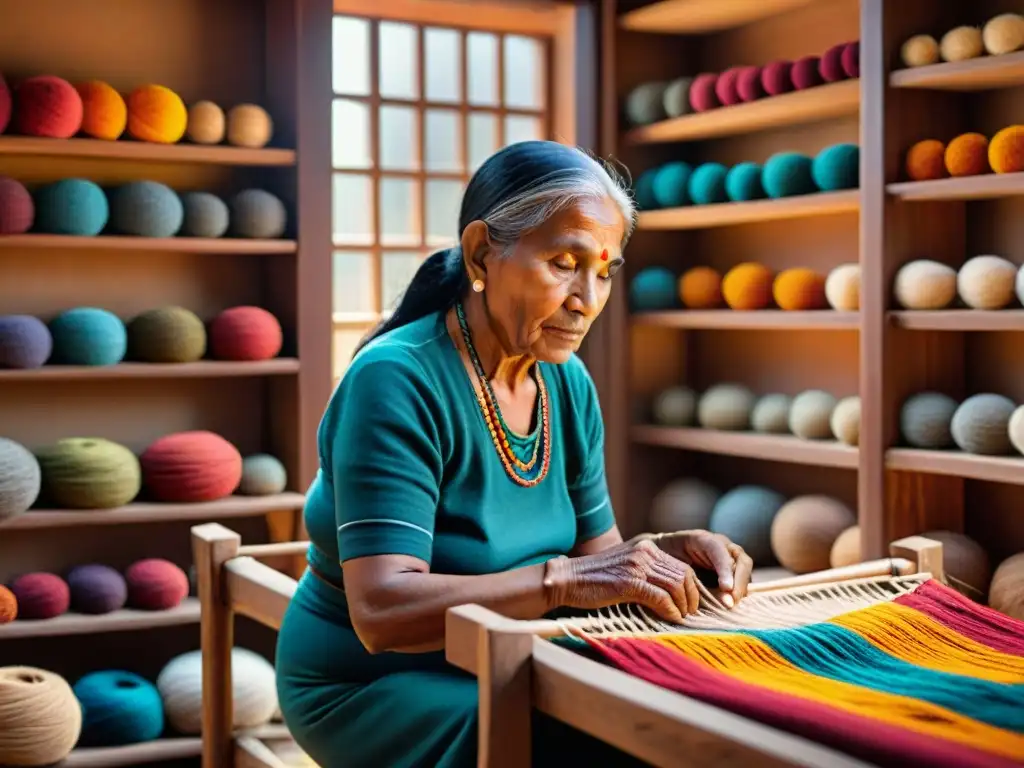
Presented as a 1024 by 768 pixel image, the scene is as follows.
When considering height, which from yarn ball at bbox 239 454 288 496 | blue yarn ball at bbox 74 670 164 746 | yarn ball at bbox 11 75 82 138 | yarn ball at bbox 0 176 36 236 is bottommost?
blue yarn ball at bbox 74 670 164 746

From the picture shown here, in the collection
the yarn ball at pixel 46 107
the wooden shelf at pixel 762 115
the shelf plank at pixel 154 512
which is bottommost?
the shelf plank at pixel 154 512

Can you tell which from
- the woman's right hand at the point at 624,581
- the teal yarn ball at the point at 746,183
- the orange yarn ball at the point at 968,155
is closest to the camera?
the woman's right hand at the point at 624,581

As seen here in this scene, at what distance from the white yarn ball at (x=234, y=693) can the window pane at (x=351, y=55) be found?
174 centimetres

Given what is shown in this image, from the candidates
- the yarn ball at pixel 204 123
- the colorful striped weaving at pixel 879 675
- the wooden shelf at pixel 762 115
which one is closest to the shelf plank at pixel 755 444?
the wooden shelf at pixel 762 115

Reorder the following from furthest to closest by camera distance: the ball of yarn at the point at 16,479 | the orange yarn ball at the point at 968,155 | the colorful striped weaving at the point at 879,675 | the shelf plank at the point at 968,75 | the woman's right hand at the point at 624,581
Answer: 1. the ball of yarn at the point at 16,479
2. the orange yarn ball at the point at 968,155
3. the shelf plank at the point at 968,75
4. the woman's right hand at the point at 624,581
5. the colorful striped weaving at the point at 879,675

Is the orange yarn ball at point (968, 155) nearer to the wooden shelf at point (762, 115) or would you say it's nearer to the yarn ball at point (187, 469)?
the wooden shelf at point (762, 115)

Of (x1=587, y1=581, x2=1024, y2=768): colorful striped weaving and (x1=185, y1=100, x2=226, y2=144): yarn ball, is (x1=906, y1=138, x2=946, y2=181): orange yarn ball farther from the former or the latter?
(x1=185, y1=100, x2=226, y2=144): yarn ball

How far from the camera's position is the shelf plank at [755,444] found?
348 cm

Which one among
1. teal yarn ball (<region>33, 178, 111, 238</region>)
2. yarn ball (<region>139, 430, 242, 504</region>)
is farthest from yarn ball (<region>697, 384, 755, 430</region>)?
teal yarn ball (<region>33, 178, 111, 238</region>)

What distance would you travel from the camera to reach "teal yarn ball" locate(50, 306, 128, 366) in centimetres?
339

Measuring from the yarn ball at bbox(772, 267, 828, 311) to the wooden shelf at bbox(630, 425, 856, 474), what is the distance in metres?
0.38

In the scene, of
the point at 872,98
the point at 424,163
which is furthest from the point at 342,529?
the point at 424,163

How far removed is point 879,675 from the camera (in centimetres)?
142

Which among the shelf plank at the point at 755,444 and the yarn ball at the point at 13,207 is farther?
the shelf plank at the point at 755,444
